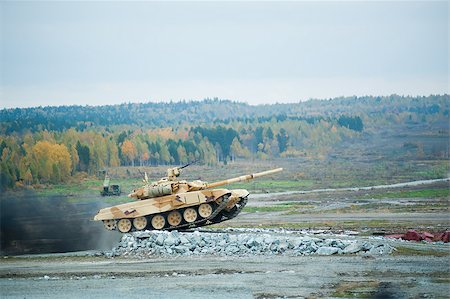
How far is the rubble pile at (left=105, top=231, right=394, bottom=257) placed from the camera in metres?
46.6

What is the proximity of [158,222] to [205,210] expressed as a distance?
2.55 meters

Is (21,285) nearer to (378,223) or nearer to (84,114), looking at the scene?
(378,223)

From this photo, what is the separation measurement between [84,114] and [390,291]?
14812cm

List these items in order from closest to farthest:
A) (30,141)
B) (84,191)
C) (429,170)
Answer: (84,191)
(30,141)
(429,170)

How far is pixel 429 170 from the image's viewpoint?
404ft

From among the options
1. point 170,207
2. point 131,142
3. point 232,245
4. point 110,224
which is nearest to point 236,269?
point 232,245

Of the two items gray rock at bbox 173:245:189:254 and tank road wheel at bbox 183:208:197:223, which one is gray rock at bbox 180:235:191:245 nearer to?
gray rock at bbox 173:245:189:254

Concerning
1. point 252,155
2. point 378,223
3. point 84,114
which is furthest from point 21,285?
point 84,114

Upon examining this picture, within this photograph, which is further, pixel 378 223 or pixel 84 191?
pixel 84 191

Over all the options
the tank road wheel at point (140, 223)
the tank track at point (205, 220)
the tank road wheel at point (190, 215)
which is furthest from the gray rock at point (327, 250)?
the tank road wheel at point (140, 223)

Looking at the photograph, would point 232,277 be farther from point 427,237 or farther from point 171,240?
point 427,237

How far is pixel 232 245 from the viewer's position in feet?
159

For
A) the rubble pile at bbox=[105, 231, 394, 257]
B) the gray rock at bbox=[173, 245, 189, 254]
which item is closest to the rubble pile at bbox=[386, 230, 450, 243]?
the rubble pile at bbox=[105, 231, 394, 257]

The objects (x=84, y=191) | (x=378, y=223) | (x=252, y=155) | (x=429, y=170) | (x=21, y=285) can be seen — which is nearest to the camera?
(x=21, y=285)
